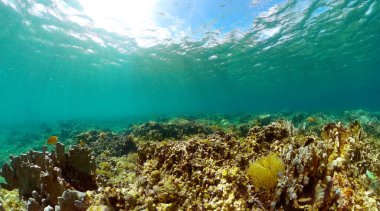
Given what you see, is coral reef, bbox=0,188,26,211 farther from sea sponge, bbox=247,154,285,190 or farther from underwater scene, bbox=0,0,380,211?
sea sponge, bbox=247,154,285,190

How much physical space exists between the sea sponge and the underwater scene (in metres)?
0.02

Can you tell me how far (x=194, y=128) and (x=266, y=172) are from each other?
29.3 ft

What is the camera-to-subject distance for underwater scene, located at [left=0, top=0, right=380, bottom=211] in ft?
10.6

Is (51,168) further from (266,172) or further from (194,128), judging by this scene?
(194,128)

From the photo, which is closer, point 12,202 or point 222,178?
point 222,178

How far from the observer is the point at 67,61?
3909 cm

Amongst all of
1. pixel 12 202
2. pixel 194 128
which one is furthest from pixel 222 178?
pixel 194 128

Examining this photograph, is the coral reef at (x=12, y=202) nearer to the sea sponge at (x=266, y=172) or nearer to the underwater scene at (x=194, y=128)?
the underwater scene at (x=194, y=128)

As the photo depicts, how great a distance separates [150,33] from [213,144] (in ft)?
72.9

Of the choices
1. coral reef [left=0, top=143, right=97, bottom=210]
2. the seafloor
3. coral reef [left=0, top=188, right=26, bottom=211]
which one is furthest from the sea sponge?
coral reef [left=0, top=188, right=26, bottom=211]

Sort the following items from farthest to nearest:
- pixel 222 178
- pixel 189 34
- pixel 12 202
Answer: pixel 189 34
pixel 12 202
pixel 222 178

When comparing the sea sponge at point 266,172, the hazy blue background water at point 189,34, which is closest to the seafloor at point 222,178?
the sea sponge at point 266,172

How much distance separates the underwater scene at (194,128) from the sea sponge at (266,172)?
2 cm

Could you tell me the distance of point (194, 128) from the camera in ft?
40.4
